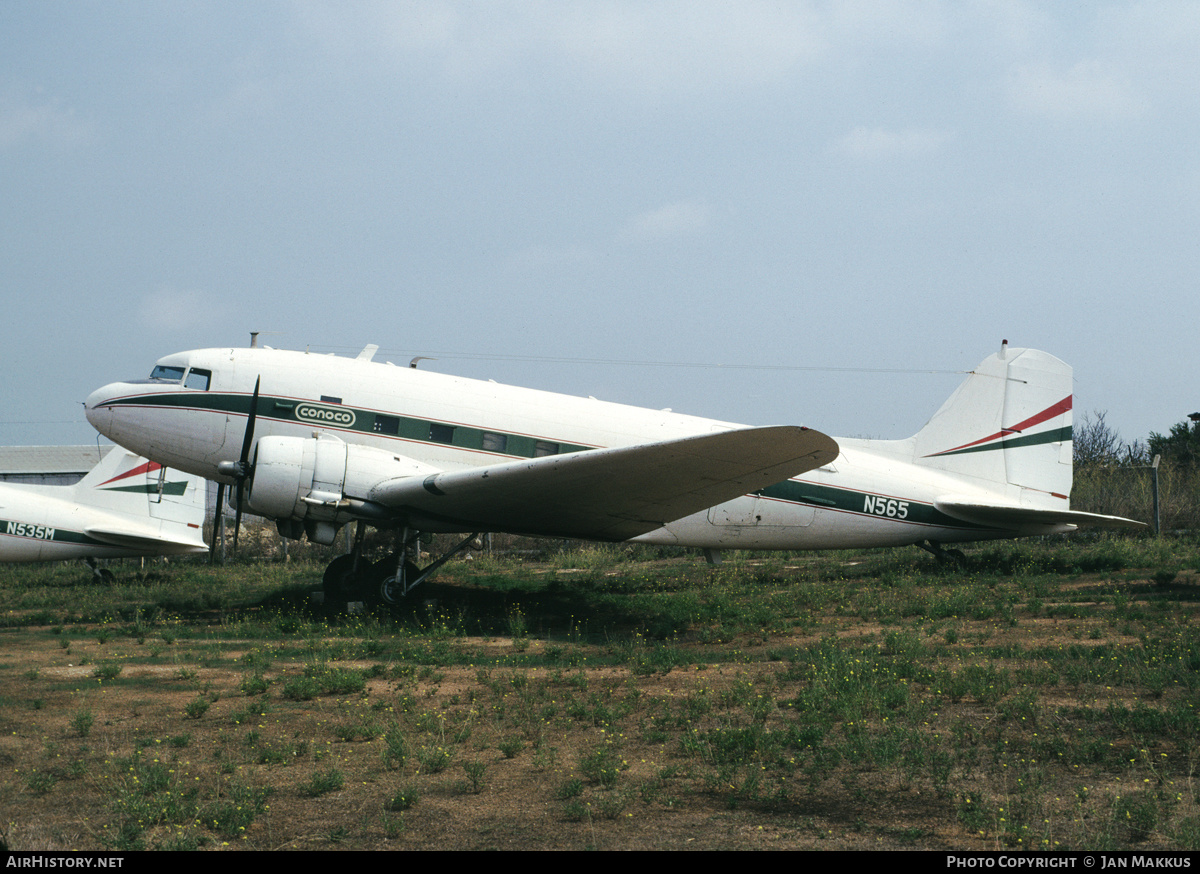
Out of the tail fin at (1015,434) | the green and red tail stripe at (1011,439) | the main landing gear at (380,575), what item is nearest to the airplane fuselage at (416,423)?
the main landing gear at (380,575)

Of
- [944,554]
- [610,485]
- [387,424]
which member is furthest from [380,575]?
[944,554]

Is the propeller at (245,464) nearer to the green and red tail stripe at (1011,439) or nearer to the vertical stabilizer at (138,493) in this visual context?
the vertical stabilizer at (138,493)

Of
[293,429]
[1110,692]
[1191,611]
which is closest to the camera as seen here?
[1110,692]

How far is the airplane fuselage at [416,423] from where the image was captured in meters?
12.9

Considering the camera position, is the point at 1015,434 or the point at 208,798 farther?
the point at 1015,434

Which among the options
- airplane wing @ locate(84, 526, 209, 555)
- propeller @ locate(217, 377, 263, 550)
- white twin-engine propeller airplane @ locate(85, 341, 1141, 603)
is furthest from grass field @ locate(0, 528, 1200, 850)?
airplane wing @ locate(84, 526, 209, 555)

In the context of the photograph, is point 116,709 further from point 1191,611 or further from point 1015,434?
point 1015,434

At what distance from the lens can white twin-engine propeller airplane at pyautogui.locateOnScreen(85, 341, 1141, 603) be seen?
1090 cm

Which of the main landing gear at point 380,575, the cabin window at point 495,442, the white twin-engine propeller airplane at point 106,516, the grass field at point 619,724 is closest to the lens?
the grass field at point 619,724

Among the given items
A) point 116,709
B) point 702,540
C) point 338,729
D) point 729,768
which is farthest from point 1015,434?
point 116,709

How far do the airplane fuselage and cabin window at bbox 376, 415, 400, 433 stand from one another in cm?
2

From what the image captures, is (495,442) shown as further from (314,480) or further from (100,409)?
(100,409)
